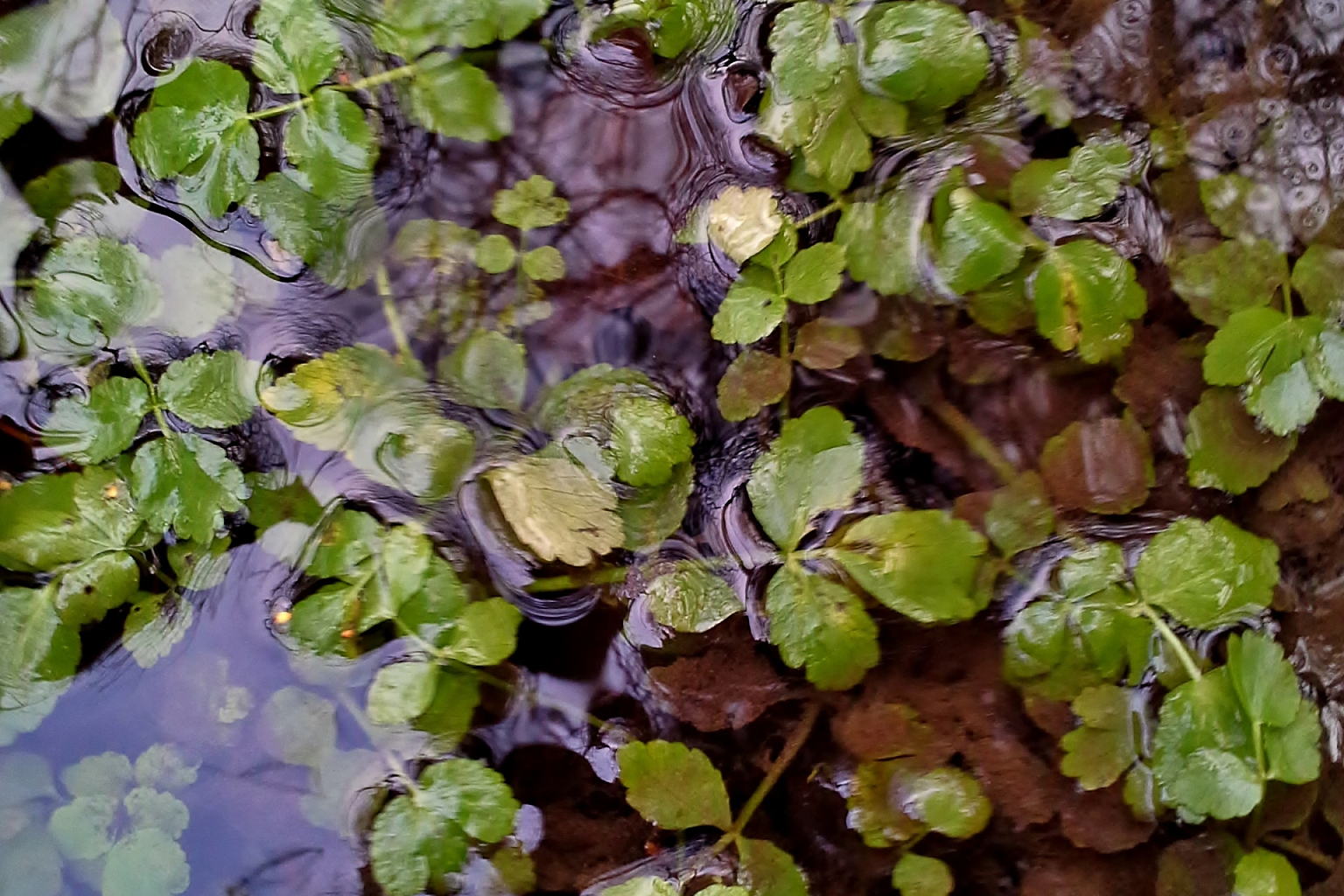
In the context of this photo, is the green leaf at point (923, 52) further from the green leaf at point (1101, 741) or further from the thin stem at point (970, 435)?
the green leaf at point (1101, 741)

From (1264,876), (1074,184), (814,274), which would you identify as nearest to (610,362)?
(814,274)

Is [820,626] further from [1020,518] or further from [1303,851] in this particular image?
[1303,851]

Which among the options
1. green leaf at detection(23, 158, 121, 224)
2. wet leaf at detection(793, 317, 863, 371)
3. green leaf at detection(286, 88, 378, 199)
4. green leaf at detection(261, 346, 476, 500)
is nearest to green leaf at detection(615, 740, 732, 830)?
green leaf at detection(261, 346, 476, 500)

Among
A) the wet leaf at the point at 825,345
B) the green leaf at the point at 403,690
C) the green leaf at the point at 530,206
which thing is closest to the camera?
the green leaf at the point at 403,690

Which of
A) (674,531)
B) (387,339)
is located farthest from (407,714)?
(387,339)

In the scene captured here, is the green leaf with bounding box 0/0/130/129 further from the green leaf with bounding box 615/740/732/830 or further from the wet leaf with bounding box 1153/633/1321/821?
the wet leaf with bounding box 1153/633/1321/821

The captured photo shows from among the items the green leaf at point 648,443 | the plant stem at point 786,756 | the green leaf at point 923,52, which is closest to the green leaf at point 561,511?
the green leaf at point 648,443
